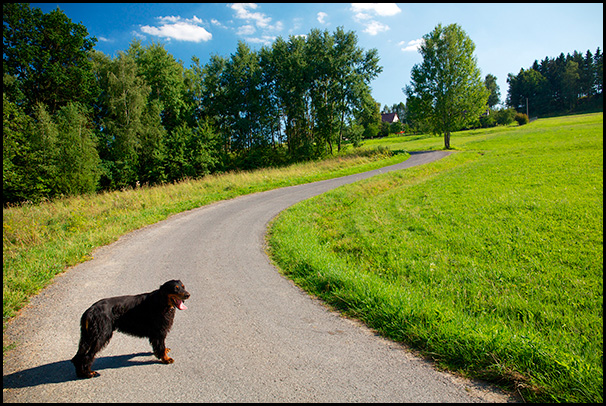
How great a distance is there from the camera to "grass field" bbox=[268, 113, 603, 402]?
369 centimetres

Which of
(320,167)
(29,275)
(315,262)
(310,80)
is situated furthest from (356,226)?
(310,80)

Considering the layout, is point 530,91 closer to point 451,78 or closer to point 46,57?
point 451,78

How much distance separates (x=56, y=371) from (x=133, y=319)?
1.12 m

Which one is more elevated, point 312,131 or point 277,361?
point 312,131

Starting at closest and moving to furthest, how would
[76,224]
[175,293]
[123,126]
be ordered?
[175,293], [76,224], [123,126]

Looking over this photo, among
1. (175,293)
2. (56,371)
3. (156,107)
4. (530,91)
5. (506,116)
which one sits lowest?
(56,371)

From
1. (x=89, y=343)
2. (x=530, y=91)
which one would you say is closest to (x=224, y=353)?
(x=89, y=343)

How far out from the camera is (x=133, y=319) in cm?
375

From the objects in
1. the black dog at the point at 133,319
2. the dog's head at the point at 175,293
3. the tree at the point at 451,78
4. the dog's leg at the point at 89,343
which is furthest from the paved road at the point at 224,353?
the tree at the point at 451,78

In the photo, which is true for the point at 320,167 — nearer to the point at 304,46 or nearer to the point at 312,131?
the point at 312,131

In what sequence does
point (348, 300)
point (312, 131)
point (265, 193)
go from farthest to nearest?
point (312, 131), point (265, 193), point (348, 300)

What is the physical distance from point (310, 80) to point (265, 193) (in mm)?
26546

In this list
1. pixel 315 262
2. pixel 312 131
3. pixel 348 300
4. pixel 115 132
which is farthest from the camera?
pixel 312 131

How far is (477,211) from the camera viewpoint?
34.9ft
